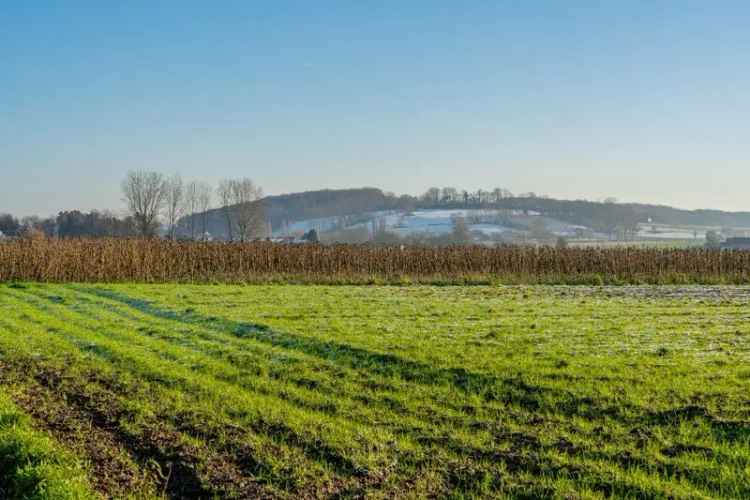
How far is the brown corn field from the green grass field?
17.2 m

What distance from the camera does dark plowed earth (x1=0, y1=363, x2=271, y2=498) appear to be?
578 cm

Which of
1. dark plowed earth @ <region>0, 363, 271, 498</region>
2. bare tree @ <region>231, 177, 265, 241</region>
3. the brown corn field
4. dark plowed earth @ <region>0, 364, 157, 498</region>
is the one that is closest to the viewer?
dark plowed earth @ <region>0, 363, 271, 498</region>

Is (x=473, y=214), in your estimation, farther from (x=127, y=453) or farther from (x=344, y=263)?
(x=127, y=453)

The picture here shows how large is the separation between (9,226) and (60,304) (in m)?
94.4

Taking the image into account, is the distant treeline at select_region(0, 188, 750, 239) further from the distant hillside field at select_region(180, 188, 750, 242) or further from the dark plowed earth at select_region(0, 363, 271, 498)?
the dark plowed earth at select_region(0, 363, 271, 498)

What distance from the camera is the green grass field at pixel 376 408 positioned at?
5836mm

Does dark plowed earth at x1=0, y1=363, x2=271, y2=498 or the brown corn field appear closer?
dark plowed earth at x1=0, y1=363, x2=271, y2=498

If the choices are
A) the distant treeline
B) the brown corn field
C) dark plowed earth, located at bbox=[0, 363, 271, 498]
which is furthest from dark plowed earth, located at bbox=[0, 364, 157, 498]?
the distant treeline

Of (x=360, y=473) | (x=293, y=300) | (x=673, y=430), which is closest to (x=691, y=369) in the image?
(x=673, y=430)

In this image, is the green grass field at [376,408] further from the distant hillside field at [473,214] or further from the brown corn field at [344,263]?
the distant hillside field at [473,214]

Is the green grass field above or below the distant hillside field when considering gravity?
below

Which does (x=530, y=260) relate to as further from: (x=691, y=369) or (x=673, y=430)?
(x=673, y=430)

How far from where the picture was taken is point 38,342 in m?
12.8

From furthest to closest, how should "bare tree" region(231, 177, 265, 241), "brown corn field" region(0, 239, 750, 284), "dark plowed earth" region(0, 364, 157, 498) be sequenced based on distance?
"bare tree" region(231, 177, 265, 241) < "brown corn field" region(0, 239, 750, 284) < "dark plowed earth" region(0, 364, 157, 498)
